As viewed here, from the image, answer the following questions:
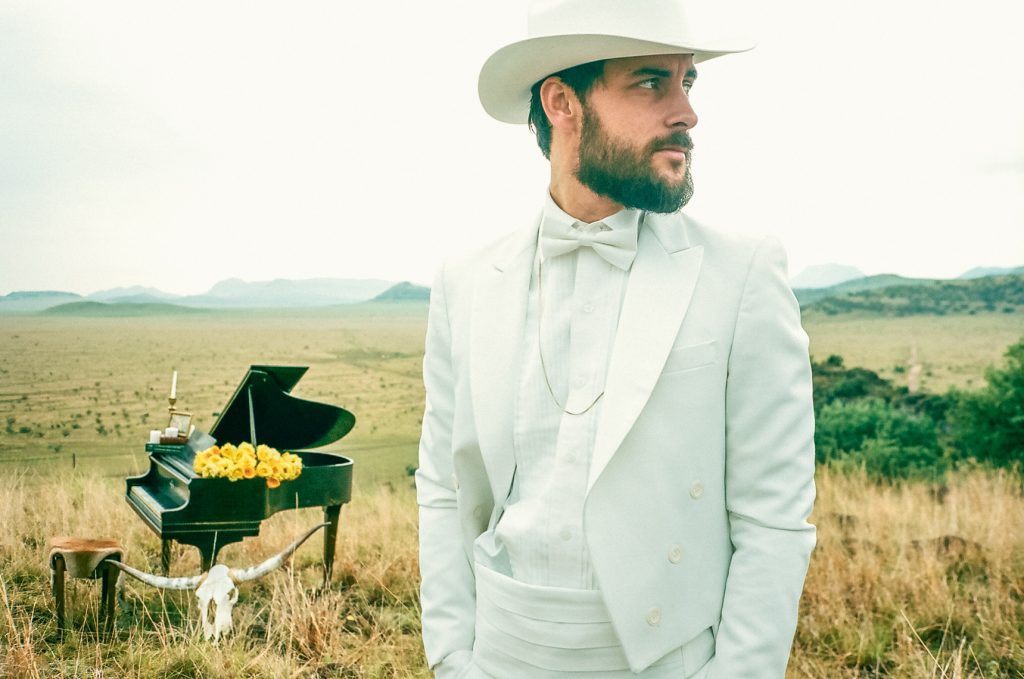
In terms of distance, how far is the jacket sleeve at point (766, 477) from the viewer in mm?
1582

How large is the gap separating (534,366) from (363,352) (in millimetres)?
25761

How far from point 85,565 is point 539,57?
3.88m

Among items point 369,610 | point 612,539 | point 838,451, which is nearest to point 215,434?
point 369,610

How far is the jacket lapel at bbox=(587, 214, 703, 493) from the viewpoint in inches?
63.7

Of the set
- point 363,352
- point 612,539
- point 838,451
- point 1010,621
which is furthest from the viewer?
point 363,352

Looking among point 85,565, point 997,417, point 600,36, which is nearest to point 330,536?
point 85,565

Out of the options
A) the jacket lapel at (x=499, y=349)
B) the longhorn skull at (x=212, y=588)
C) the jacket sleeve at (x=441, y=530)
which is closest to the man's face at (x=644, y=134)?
the jacket lapel at (x=499, y=349)

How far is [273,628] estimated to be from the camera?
4.75 m

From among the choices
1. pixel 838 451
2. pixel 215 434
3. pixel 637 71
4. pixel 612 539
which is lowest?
pixel 838 451

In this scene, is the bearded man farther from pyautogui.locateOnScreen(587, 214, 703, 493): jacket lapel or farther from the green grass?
the green grass

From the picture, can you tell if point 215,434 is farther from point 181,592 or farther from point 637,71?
point 637,71

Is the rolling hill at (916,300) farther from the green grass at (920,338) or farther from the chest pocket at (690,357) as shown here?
the chest pocket at (690,357)

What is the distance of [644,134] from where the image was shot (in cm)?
176

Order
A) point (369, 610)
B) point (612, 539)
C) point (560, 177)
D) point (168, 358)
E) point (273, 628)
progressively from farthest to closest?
point (168, 358) < point (369, 610) < point (273, 628) < point (560, 177) < point (612, 539)
